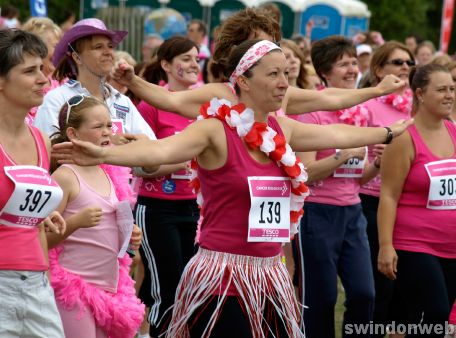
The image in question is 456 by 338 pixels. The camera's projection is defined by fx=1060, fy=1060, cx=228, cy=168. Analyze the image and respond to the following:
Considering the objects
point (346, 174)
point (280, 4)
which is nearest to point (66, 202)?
point (346, 174)

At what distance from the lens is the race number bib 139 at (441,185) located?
657 cm

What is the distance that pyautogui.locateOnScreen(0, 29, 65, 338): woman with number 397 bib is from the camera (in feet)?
15.3

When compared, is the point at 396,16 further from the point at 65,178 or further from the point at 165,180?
the point at 65,178

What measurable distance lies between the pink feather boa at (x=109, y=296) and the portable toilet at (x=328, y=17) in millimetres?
19413

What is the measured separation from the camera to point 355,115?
7.50 meters

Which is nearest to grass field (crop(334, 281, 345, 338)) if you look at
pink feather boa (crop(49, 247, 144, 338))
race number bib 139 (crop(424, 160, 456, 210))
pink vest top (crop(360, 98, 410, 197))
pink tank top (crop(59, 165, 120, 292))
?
pink vest top (crop(360, 98, 410, 197))

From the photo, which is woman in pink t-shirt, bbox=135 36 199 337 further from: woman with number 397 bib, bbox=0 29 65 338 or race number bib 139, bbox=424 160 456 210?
woman with number 397 bib, bbox=0 29 65 338

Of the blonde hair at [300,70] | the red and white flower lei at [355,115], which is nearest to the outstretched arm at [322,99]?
the red and white flower lei at [355,115]

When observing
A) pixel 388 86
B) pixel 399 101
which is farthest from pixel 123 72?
pixel 399 101

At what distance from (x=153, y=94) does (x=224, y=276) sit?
113cm

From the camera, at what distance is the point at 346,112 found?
7.40 metres

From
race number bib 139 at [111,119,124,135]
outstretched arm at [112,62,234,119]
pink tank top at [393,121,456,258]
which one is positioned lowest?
pink tank top at [393,121,456,258]

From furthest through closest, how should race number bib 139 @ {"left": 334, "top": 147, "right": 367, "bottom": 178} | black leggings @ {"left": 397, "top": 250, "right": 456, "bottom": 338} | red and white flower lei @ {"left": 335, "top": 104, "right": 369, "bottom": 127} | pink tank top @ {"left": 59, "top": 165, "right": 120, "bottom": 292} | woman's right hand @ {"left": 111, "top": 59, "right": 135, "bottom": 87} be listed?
red and white flower lei @ {"left": 335, "top": 104, "right": 369, "bottom": 127}
race number bib 139 @ {"left": 334, "top": 147, "right": 367, "bottom": 178}
black leggings @ {"left": 397, "top": 250, "right": 456, "bottom": 338}
woman's right hand @ {"left": 111, "top": 59, "right": 135, "bottom": 87}
pink tank top @ {"left": 59, "top": 165, "right": 120, "bottom": 292}

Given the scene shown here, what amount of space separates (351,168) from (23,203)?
2.99 m
